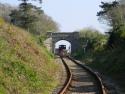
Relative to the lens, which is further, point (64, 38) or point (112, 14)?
point (64, 38)

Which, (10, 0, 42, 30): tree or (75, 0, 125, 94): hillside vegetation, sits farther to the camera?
(10, 0, 42, 30): tree

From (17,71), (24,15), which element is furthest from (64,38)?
(17,71)

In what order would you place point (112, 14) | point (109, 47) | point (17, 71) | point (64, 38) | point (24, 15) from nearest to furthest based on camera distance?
1. point (17, 71)
2. point (109, 47)
3. point (24, 15)
4. point (112, 14)
5. point (64, 38)

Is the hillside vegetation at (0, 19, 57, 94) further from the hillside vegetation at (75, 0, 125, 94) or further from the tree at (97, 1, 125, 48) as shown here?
the tree at (97, 1, 125, 48)

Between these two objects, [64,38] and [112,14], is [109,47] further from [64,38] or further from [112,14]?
[64,38]

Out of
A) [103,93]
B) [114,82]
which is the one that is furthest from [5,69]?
[114,82]

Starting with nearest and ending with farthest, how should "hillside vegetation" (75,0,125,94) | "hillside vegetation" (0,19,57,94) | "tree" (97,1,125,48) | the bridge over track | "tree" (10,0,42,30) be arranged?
"hillside vegetation" (0,19,57,94) → "hillside vegetation" (75,0,125,94) → "tree" (97,1,125,48) → "tree" (10,0,42,30) → the bridge over track

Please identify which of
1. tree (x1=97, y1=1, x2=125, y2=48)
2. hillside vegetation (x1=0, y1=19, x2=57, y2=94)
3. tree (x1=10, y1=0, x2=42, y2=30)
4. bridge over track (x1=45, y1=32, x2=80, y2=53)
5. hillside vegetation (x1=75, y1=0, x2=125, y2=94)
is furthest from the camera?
bridge over track (x1=45, y1=32, x2=80, y2=53)

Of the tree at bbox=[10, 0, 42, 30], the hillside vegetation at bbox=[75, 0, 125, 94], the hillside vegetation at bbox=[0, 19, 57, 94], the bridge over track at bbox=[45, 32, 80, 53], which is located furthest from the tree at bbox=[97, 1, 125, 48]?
the hillside vegetation at bbox=[0, 19, 57, 94]

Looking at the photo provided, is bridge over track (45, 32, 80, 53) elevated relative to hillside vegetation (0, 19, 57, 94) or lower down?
lower down

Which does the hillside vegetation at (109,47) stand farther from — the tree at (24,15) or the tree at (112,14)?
the tree at (24,15)

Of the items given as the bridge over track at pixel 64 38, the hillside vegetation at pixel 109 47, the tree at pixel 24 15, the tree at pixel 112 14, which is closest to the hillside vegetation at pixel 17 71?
the hillside vegetation at pixel 109 47

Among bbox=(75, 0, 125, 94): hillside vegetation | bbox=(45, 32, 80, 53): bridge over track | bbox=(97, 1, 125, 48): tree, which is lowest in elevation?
bbox=(45, 32, 80, 53): bridge over track

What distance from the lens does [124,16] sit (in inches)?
3162
